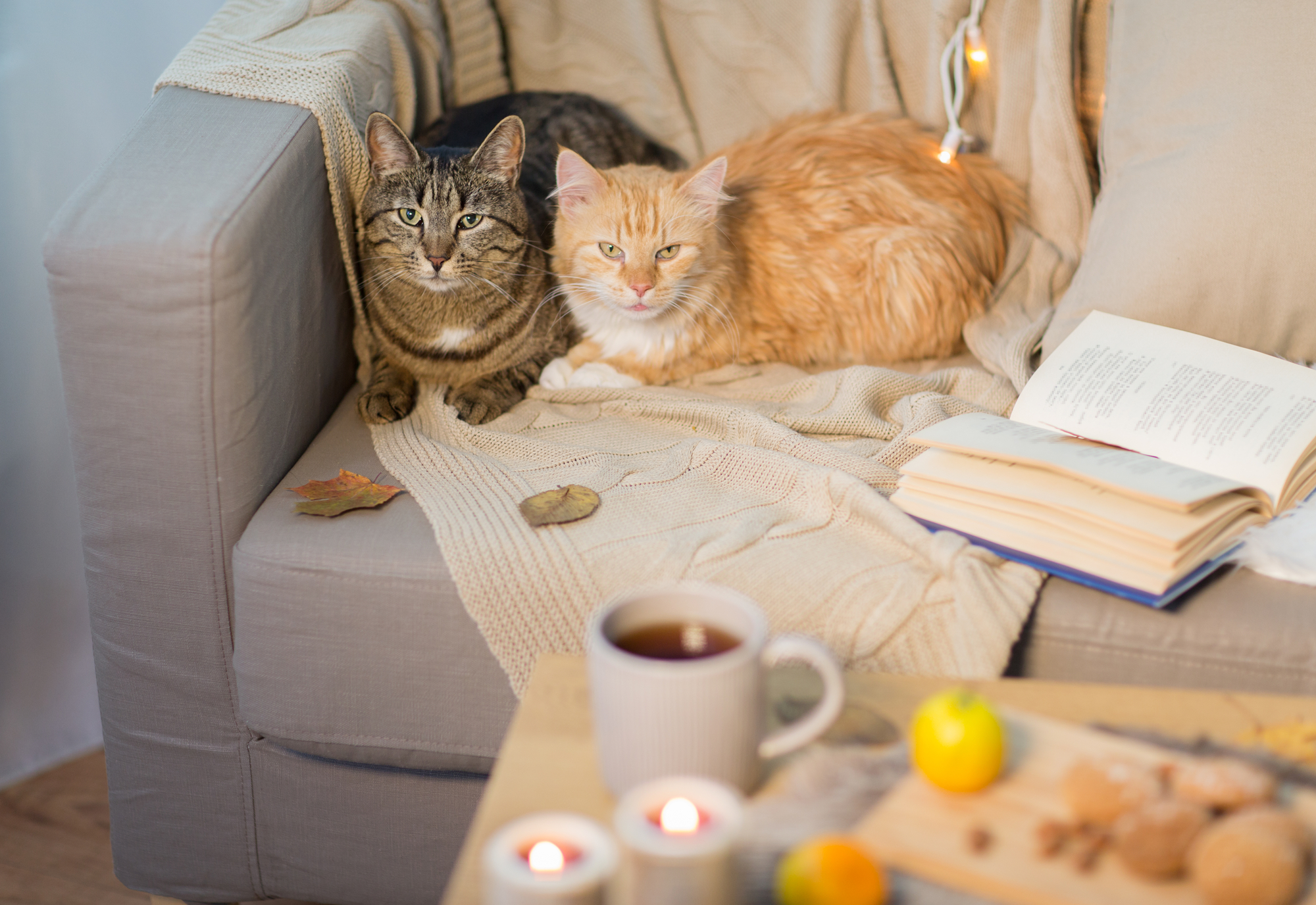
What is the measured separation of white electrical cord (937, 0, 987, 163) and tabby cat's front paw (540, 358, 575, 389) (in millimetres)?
756

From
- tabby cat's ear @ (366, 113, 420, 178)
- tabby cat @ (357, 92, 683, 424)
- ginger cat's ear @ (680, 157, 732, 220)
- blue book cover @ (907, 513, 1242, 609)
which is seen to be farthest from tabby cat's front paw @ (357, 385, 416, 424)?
blue book cover @ (907, 513, 1242, 609)

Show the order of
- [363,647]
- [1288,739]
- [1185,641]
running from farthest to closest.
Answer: [363,647] < [1185,641] < [1288,739]

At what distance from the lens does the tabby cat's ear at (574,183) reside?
1.51 m

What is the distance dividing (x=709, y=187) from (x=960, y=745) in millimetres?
1094

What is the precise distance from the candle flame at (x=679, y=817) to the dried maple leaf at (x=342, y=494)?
71 cm

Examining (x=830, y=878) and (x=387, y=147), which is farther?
(x=387, y=147)

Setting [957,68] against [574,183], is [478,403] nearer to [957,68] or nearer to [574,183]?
[574,183]

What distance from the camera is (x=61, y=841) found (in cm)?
162

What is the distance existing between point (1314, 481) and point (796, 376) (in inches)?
29.2

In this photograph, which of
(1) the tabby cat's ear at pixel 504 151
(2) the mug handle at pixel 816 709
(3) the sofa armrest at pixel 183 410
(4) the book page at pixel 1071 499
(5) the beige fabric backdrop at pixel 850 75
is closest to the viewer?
(2) the mug handle at pixel 816 709

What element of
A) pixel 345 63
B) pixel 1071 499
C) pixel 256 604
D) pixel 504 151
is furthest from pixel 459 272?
pixel 1071 499

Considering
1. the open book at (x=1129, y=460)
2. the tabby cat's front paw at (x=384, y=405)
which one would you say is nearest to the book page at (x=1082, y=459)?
the open book at (x=1129, y=460)

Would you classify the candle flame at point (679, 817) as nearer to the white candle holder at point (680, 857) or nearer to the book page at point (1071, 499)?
the white candle holder at point (680, 857)

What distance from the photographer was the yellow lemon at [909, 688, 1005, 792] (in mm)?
677
